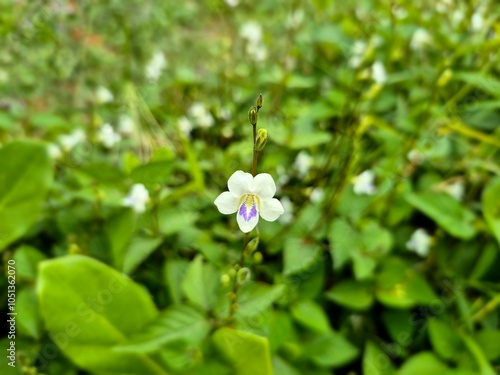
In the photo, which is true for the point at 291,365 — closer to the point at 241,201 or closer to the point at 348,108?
the point at 241,201

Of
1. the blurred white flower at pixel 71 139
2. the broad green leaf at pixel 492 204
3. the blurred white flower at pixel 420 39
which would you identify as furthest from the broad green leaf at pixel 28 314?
the blurred white flower at pixel 420 39

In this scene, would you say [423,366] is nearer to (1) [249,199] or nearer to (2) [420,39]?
(1) [249,199]

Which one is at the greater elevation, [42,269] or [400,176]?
[400,176]

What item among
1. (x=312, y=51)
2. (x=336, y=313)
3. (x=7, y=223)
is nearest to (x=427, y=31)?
(x=312, y=51)

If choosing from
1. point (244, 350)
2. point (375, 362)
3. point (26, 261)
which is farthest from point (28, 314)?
point (375, 362)

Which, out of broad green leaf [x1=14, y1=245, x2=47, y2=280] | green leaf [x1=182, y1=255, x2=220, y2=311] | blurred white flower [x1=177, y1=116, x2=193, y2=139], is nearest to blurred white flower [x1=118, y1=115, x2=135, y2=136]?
blurred white flower [x1=177, y1=116, x2=193, y2=139]

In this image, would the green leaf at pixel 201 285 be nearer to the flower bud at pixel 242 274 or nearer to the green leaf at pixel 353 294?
the flower bud at pixel 242 274

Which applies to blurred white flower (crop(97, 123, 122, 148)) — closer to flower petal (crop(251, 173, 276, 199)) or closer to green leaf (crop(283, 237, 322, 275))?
green leaf (crop(283, 237, 322, 275))
